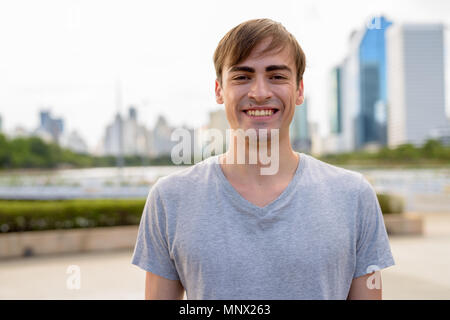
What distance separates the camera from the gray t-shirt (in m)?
1.29

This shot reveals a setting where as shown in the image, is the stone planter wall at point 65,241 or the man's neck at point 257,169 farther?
the stone planter wall at point 65,241

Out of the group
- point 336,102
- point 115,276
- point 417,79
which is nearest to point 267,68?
point 115,276

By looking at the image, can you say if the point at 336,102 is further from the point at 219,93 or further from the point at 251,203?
the point at 251,203

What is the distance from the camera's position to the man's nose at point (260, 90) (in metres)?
1.39

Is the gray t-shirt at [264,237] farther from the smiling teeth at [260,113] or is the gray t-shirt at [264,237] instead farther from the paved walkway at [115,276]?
the paved walkway at [115,276]

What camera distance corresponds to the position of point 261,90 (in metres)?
1.39

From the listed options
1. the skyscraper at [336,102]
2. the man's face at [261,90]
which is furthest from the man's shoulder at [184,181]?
the skyscraper at [336,102]

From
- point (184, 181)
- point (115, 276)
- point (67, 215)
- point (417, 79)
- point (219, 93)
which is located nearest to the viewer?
point (184, 181)

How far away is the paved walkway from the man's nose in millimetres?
4244

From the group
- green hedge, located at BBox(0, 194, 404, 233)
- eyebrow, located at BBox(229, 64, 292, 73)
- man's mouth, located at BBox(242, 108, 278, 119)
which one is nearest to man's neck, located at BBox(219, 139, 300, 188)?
man's mouth, located at BBox(242, 108, 278, 119)

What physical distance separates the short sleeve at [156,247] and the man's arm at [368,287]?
57 centimetres

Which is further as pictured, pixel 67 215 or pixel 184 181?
pixel 67 215

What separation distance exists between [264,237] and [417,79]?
9726 centimetres
